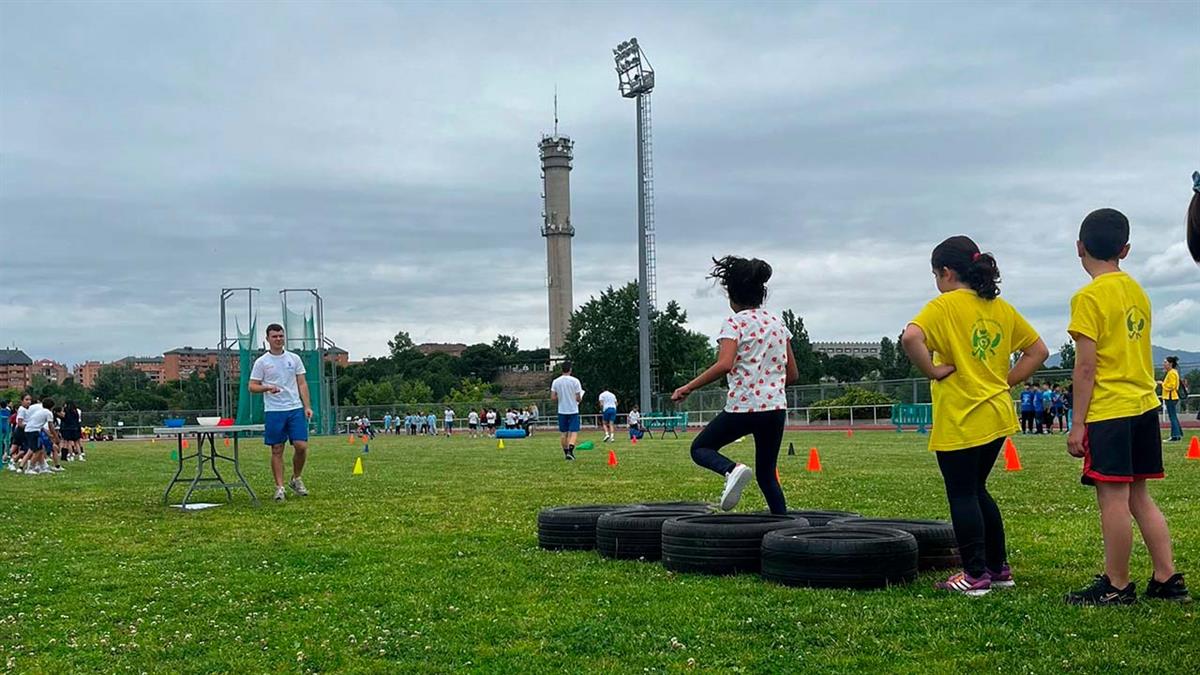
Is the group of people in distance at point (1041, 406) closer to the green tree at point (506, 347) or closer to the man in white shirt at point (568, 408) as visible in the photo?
the man in white shirt at point (568, 408)

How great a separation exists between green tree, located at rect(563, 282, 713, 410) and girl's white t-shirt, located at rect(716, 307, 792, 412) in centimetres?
8264

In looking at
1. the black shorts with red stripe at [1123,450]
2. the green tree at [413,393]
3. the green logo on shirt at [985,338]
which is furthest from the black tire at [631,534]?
the green tree at [413,393]

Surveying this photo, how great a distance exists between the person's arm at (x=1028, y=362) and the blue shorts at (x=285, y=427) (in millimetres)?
8550

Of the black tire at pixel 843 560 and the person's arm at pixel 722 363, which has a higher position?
the person's arm at pixel 722 363

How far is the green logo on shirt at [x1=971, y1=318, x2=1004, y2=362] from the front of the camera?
5.86 m

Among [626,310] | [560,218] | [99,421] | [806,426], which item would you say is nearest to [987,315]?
[806,426]

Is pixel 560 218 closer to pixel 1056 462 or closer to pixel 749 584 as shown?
pixel 1056 462

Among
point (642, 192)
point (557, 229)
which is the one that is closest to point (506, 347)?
point (557, 229)

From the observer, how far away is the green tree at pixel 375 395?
4114 inches

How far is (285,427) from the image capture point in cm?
1260

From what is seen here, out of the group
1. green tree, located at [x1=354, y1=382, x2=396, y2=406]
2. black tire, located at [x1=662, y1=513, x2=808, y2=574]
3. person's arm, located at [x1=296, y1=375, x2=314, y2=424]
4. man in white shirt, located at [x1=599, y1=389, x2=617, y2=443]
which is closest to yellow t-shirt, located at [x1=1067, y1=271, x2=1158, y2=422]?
black tire, located at [x1=662, y1=513, x2=808, y2=574]

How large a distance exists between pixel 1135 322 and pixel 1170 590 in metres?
1.31

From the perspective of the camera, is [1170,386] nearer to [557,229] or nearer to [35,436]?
[35,436]

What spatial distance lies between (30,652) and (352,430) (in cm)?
6435
